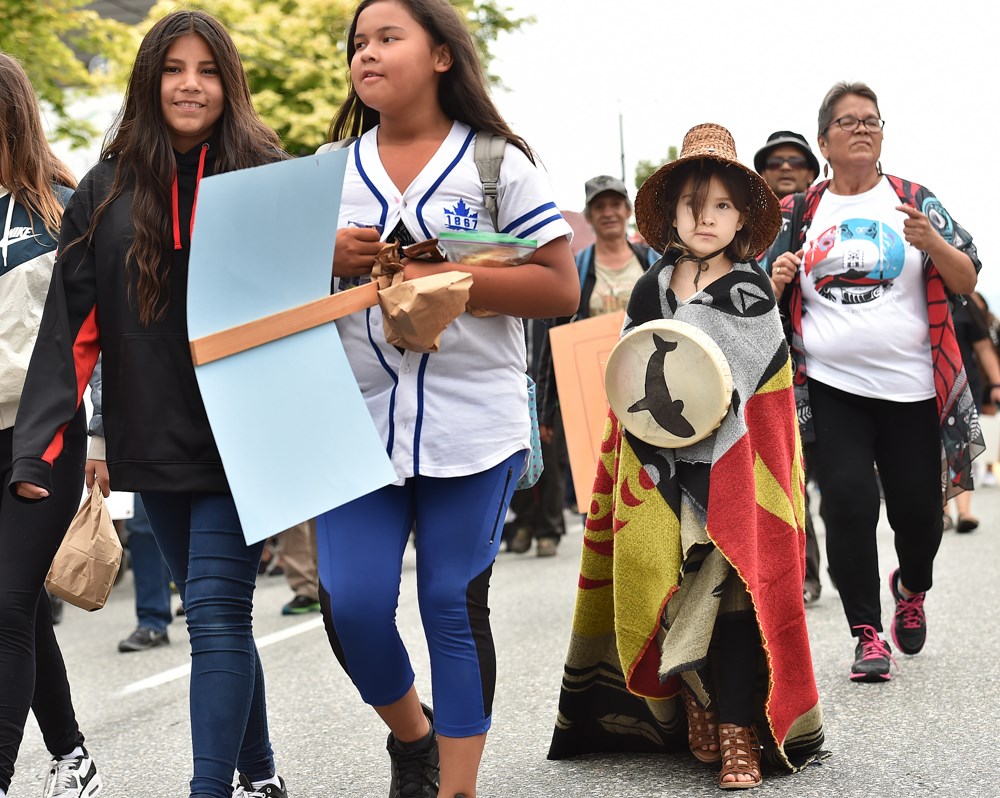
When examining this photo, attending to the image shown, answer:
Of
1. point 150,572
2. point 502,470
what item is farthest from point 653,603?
point 150,572

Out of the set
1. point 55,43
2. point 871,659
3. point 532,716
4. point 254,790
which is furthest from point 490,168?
point 55,43

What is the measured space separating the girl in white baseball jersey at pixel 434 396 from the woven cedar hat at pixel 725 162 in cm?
80

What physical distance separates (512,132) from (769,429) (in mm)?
1118


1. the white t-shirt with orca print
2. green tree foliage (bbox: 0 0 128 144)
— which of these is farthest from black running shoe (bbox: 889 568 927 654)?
green tree foliage (bbox: 0 0 128 144)

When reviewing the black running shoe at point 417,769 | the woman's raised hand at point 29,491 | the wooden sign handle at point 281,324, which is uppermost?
the wooden sign handle at point 281,324

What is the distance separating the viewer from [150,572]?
26.2ft

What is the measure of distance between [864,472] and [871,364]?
0.39m

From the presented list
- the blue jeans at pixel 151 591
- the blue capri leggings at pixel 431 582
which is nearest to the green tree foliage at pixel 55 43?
the blue jeans at pixel 151 591

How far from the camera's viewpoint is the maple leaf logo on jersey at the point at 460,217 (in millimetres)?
3590

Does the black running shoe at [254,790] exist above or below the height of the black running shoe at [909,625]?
above

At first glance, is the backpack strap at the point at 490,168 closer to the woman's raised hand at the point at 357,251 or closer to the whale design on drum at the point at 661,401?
the woman's raised hand at the point at 357,251

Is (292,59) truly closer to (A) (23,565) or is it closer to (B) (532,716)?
(B) (532,716)

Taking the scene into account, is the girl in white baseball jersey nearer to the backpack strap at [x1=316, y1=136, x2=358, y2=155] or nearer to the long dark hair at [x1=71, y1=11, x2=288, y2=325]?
the backpack strap at [x1=316, y1=136, x2=358, y2=155]

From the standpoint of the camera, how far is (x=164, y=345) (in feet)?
11.5
